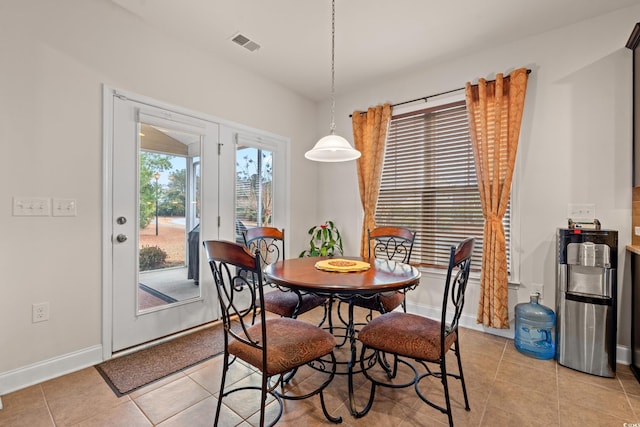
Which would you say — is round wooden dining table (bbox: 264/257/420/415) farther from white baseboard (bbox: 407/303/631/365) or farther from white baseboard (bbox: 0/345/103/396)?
white baseboard (bbox: 0/345/103/396)

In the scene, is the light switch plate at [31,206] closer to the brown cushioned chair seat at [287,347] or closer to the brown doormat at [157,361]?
the brown doormat at [157,361]

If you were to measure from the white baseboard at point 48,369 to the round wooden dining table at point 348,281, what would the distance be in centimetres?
157

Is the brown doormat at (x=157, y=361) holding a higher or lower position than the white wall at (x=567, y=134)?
lower

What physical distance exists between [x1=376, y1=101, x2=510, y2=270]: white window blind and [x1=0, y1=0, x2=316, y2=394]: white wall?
2619 mm

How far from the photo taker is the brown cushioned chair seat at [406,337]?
1555 millimetres

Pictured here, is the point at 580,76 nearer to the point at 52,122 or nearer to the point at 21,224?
the point at 52,122

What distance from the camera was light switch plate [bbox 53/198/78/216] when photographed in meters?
2.08

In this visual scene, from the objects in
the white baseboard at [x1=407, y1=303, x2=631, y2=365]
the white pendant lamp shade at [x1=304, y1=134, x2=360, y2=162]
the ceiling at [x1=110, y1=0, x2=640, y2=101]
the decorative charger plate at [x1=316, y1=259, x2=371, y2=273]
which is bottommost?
the white baseboard at [x1=407, y1=303, x2=631, y2=365]

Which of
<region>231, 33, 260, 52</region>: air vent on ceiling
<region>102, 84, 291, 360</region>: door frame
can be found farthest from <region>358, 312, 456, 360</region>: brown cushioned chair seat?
<region>231, 33, 260, 52</region>: air vent on ceiling

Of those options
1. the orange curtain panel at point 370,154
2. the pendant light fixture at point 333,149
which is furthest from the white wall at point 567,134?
the pendant light fixture at point 333,149

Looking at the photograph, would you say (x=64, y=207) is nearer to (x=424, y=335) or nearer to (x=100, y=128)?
(x=100, y=128)

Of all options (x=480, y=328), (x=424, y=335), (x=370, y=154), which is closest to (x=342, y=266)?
(x=424, y=335)

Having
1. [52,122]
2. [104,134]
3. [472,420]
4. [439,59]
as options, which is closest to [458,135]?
[439,59]

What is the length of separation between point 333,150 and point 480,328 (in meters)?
2.32
